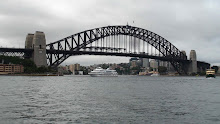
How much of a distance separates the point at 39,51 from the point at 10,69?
2166cm

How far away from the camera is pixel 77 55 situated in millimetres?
110062

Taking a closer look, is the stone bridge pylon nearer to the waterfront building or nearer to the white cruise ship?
the waterfront building

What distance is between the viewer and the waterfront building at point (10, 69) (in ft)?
371

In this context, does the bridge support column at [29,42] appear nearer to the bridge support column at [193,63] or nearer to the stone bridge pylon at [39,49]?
the stone bridge pylon at [39,49]

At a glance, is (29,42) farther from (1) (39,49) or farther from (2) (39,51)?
(2) (39,51)

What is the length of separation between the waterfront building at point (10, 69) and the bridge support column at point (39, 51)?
41.9ft

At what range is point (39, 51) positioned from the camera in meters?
101

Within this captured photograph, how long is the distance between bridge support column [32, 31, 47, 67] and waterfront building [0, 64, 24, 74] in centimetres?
1278

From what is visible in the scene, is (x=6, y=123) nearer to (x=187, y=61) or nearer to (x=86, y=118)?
(x=86, y=118)

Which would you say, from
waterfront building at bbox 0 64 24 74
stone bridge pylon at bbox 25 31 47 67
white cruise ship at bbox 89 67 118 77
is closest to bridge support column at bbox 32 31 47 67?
stone bridge pylon at bbox 25 31 47 67

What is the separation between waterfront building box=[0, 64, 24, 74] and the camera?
113200mm

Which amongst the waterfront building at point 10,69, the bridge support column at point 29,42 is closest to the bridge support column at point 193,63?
the bridge support column at point 29,42

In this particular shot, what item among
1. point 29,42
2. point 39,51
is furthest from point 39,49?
point 29,42

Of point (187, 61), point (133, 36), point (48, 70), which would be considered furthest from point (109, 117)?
point (187, 61)
